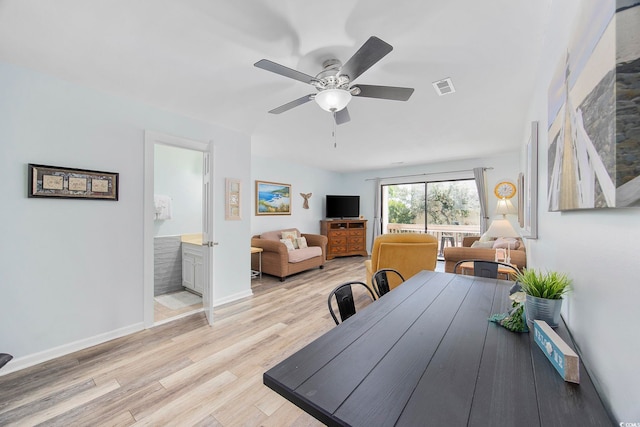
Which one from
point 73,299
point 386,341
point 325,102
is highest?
point 325,102

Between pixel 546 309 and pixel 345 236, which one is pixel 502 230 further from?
pixel 345 236

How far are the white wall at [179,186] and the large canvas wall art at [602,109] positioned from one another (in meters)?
4.51

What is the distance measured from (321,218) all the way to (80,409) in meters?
6.03

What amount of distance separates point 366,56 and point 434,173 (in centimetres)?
533

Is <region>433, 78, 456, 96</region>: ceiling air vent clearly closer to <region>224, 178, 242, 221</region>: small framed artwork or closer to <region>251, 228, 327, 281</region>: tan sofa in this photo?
<region>224, 178, 242, 221</region>: small framed artwork

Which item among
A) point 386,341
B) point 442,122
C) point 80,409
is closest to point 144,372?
point 80,409

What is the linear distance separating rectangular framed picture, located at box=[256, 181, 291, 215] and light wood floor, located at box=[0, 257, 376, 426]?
2.89 m

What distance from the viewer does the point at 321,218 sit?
7.30 meters

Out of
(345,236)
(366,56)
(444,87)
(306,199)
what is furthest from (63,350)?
(345,236)

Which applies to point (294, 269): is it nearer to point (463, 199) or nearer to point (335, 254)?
point (335, 254)

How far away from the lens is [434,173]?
20.2 ft

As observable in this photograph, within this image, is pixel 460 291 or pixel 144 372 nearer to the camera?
pixel 460 291

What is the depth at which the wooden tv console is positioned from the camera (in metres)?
6.71

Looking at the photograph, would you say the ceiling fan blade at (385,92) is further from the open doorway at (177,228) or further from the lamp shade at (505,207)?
the lamp shade at (505,207)
